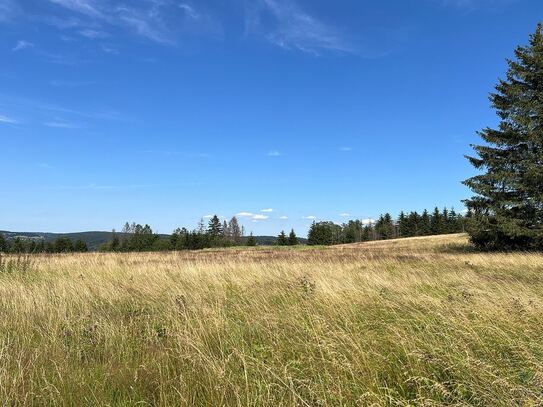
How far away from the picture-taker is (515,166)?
24641 mm

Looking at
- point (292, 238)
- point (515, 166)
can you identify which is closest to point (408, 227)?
point (292, 238)

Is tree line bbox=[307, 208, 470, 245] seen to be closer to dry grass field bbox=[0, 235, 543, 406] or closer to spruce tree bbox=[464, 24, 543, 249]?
spruce tree bbox=[464, 24, 543, 249]

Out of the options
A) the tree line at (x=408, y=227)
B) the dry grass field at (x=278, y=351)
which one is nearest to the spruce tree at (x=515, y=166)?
the dry grass field at (x=278, y=351)

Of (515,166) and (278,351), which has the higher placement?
(515,166)

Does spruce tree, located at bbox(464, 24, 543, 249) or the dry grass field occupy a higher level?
spruce tree, located at bbox(464, 24, 543, 249)

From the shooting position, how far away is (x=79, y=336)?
4.54 meters

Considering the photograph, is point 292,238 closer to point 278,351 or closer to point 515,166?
point 515,166

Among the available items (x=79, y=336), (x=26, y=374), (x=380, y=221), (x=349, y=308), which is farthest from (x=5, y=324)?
(x=380, y=221)

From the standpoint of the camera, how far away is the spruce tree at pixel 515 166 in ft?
76.1

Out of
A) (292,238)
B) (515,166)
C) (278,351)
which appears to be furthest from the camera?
(292,238)

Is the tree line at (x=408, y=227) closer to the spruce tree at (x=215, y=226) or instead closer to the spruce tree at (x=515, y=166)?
the spruce tree at (x=215, y=226)

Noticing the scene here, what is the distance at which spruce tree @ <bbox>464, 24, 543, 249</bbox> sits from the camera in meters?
23.2

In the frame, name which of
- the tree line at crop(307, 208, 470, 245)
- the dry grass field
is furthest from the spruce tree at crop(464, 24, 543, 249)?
the tree line at crop(307, 208, 470, 245)

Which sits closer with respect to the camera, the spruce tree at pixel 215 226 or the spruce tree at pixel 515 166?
the spruce tree at pixel 515 166
